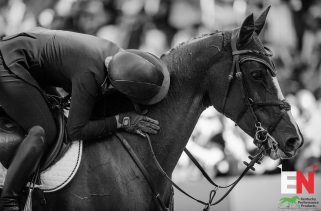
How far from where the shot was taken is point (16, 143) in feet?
11.4

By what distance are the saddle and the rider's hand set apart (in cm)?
39

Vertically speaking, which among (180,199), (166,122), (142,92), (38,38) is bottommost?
(180,199)

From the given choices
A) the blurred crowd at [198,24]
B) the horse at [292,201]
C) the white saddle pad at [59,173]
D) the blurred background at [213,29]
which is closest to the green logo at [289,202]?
the horse at [292,201]

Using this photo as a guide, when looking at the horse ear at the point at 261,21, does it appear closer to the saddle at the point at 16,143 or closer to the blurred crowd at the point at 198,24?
the saddle at the point at 16,143

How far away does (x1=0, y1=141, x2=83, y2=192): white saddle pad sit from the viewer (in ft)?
11.3

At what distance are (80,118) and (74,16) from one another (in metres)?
6.37

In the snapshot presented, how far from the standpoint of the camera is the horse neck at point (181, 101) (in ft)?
12.3

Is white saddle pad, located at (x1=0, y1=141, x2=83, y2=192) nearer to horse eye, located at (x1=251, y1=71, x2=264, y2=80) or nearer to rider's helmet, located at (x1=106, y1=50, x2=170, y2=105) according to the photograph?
rider's helmet, located at (x1=106, y1=50, x2=170, y2=105)

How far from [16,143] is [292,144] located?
1.83m

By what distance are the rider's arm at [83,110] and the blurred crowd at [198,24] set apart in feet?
16.4

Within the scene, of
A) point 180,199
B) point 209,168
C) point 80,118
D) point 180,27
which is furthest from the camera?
point 180,27

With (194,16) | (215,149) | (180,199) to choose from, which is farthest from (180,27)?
(180,199)

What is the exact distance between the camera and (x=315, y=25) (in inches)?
390

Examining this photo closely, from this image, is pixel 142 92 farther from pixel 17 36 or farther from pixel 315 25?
pixel 315 25
